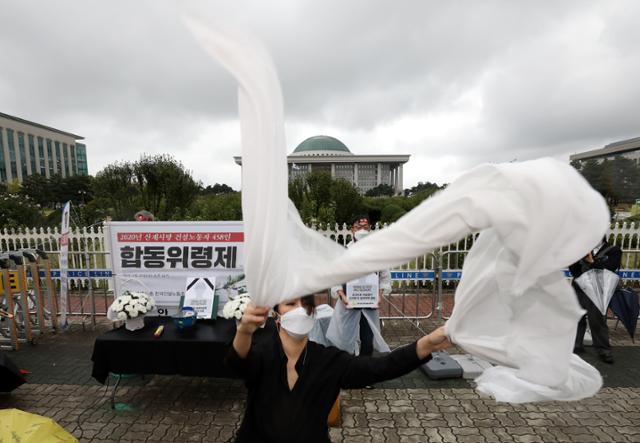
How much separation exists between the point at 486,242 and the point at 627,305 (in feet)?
17.9

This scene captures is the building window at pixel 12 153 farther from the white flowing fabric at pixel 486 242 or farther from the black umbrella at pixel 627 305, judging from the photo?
the black umbrella at pixel 627 305

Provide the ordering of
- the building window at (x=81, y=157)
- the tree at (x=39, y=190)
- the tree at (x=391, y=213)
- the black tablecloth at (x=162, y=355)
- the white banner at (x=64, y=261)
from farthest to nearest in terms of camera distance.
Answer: the building window at (x=81, y=157) < the tree at (x=39, y=190) < the tree at (x=391, y=213) < the white banner at (x=64, y=261) < the black tablecloth at (x=162, y=355)

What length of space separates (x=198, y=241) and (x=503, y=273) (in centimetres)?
437

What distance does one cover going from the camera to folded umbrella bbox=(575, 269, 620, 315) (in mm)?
4770

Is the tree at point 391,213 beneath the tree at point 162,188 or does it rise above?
beneath

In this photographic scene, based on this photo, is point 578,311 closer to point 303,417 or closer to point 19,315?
point 303,417

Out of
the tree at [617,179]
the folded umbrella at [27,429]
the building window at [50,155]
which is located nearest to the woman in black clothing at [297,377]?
the folded umbrella at [27,429]

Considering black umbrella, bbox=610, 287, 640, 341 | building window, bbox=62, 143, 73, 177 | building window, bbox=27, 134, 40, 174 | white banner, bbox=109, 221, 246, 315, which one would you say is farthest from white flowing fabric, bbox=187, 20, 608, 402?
building window, bbox=62, 143, 73, 177

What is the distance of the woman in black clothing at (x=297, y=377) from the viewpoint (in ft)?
4.98

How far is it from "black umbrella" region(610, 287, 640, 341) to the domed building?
239 ft

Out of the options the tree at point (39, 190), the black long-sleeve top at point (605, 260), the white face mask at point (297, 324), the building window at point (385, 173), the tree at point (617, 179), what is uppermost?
the building window at point (385, 173)

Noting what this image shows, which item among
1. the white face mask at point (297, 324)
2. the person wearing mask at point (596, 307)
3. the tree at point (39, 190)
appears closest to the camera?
the white face mask at point (297, 324)

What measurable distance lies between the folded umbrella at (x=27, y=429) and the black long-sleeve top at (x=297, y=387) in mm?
1241

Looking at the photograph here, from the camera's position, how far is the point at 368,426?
137 inches
